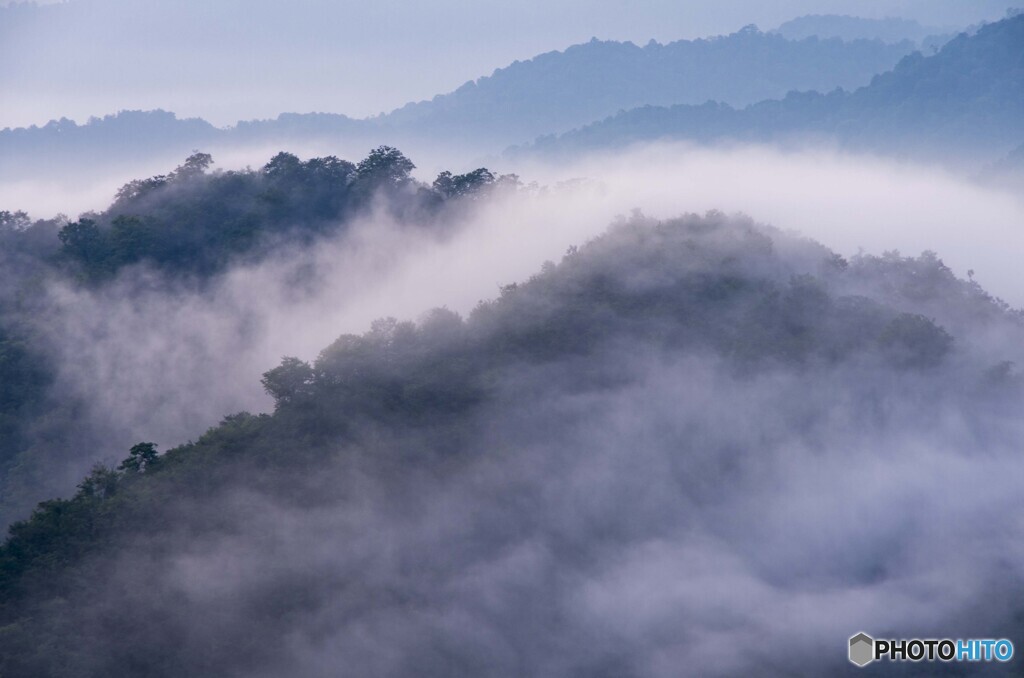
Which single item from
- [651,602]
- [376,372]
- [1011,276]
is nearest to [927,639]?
[651,602]

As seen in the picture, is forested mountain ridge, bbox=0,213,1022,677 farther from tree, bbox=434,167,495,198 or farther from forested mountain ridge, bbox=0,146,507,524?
tree, bbox=434,167,495,198

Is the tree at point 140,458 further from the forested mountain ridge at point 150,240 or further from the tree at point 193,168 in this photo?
the tree at point 193,168

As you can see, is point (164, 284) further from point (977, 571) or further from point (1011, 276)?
point (1011, 276)

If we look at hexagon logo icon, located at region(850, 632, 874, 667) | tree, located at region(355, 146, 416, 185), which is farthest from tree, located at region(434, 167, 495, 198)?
hexagon logo icon, located at region(850, 632, 874, 667)

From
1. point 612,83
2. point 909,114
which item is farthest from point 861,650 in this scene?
point 612,83

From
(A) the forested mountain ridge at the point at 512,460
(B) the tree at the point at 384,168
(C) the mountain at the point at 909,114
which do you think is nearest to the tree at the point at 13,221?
(B) the tree at the point at 384,168

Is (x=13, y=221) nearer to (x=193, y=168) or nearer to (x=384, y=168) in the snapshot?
(x=193, y=168)

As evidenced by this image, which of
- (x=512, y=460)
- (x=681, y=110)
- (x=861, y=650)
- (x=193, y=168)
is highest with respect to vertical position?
(x=681, y=110)
